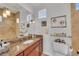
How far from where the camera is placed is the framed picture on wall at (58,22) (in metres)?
1.68

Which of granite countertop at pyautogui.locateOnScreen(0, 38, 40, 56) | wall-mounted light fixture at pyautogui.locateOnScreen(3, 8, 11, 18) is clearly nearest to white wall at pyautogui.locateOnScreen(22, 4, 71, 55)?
granite countertop at pyautogui.locateOnScreen(0, 38, 40, 56)

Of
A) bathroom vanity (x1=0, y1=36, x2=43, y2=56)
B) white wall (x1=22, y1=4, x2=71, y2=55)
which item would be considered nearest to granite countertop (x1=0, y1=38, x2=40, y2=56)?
bathroom vanity (x1=0, y1=36, x2=43, y2=56)

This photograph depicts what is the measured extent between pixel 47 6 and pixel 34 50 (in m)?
0.58

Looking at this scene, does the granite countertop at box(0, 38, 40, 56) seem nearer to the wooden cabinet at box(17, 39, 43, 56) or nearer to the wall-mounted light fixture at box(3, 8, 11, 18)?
the wooden cabinet at box(17, 39, 43, 56)

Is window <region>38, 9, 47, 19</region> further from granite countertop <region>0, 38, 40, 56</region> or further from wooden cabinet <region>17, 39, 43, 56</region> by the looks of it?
granite countertop <region>0, 38, 40, 56</region>

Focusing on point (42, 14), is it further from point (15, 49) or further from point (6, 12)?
point (15, 49)

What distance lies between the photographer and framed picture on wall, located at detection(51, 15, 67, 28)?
1.68 metres

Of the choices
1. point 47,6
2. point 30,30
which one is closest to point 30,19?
point 30,30

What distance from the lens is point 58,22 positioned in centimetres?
171

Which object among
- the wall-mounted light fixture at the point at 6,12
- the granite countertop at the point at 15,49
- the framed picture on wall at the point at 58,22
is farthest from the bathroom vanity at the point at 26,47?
the wall-mounted light fixture at the point at 6,12

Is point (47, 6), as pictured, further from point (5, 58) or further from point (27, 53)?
point (5, 58)

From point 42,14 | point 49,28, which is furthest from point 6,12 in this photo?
point 49,28

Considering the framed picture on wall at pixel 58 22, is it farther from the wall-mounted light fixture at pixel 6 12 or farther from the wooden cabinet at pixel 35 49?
the wall-mounted light fixture at pixel 6 12

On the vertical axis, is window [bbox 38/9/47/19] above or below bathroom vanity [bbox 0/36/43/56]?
above
